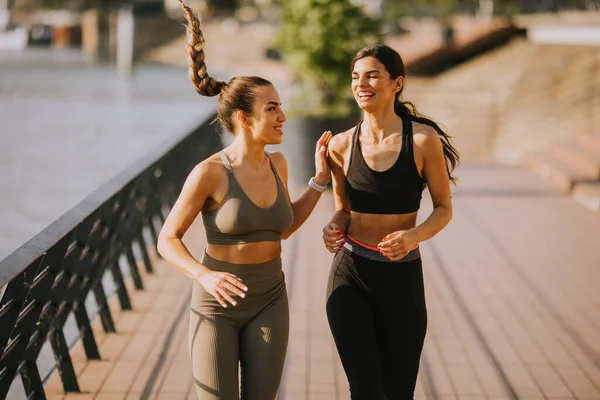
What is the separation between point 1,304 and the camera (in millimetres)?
3945

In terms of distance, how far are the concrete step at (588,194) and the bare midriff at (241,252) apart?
855 cm

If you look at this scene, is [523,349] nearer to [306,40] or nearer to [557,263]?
[557,263]

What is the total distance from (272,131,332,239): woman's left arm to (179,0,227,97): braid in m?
0.39

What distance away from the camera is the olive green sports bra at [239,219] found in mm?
3469

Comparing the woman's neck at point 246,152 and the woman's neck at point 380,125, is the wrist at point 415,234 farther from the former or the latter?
the woman's neck at point 246,152

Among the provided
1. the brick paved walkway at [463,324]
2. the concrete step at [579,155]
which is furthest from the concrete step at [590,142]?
the brick paved walkway at [463,324]

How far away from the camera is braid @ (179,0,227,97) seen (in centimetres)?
360

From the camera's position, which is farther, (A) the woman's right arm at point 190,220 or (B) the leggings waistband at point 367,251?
(B) the leggings waistband at point 367,251

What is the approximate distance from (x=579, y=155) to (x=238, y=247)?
11.6m

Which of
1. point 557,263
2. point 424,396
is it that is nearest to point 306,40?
point 557,263

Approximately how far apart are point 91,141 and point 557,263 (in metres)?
13.5

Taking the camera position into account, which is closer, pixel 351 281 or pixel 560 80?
pixel 351 281

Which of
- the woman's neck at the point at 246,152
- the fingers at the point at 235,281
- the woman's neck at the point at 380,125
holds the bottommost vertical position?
the fingers at the point at 235,281

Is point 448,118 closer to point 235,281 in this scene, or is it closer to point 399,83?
point 399,83
